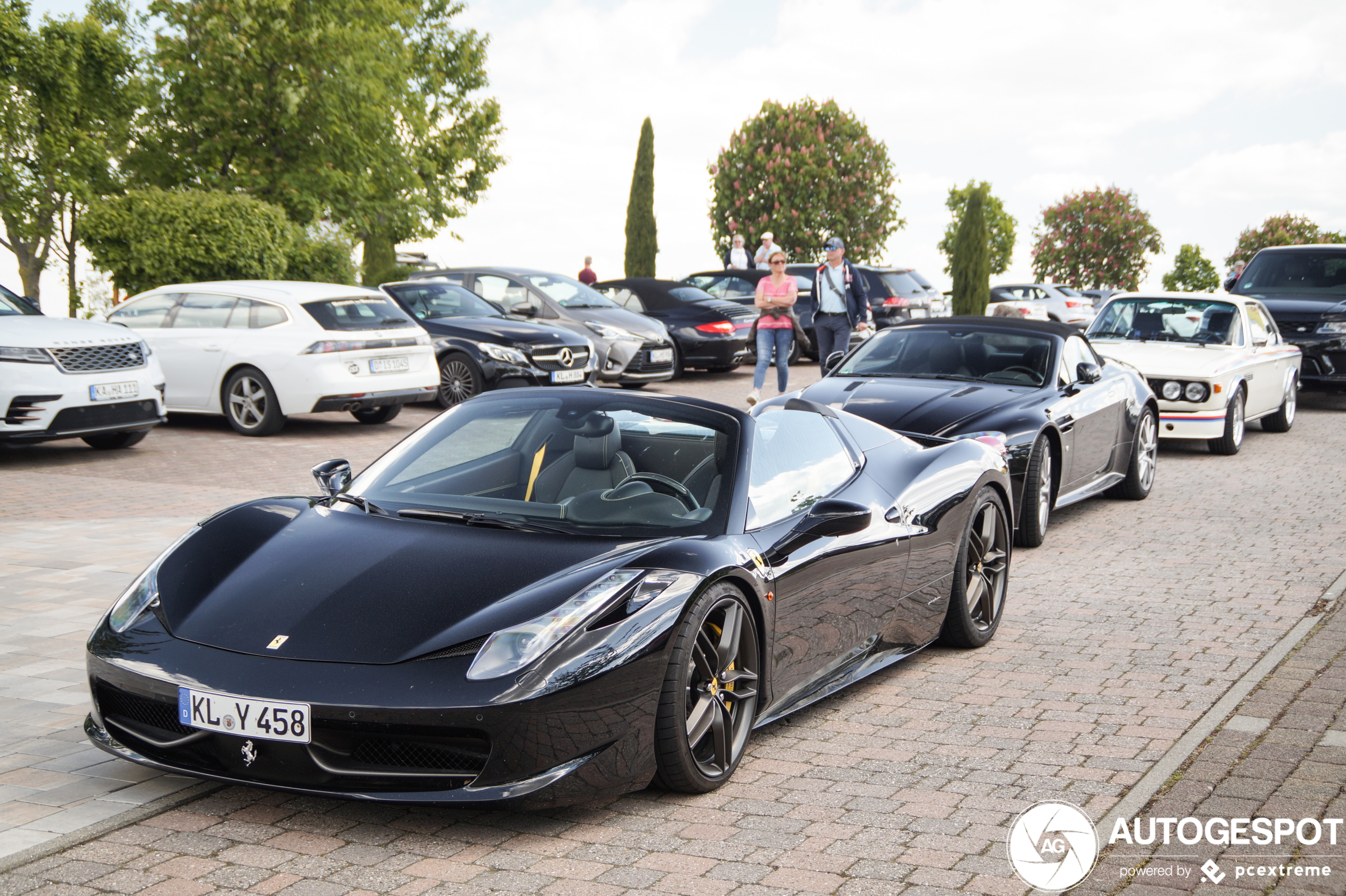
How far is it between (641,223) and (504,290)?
91.2ft

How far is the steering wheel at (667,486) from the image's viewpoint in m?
4.53

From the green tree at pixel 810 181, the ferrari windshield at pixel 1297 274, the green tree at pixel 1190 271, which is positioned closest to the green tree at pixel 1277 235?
the green tree at pixel 1190 271

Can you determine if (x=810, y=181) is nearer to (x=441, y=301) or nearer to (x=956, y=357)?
(x=441, y=301)

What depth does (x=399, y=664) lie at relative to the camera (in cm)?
361

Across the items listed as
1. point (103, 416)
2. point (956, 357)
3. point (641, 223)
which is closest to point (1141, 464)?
point (956, 357)

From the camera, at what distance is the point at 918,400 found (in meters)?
8.85

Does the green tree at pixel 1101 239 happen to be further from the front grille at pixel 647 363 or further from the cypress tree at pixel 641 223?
the front grille at pixel 647 363

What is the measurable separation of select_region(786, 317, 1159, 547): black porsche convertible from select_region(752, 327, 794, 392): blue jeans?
411 cm

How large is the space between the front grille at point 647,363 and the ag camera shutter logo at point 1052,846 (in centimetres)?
1340

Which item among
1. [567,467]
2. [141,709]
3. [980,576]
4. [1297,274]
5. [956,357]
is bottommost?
[980,576]

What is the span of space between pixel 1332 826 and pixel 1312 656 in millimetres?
2184

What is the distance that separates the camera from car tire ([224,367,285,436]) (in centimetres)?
1327

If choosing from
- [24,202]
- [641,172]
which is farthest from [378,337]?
[641,172]

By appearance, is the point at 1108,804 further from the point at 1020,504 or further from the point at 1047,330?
the point at 1047,330
